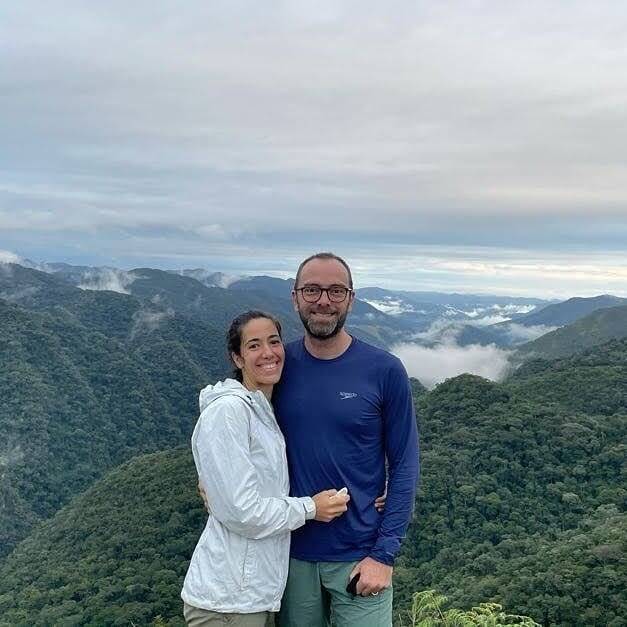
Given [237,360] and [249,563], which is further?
[237,360]

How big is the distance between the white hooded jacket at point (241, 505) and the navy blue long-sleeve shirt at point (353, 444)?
0.17 m

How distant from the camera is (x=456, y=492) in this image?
38.5 meters

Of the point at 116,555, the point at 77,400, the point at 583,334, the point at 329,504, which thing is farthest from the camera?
the point at 583,334

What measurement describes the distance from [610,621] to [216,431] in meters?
22.8

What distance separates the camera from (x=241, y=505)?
3191mm

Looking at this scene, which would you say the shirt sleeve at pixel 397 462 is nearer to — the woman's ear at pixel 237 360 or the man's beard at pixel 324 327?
the man's beard at pixel 324 327

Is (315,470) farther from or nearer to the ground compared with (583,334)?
farther from the ground

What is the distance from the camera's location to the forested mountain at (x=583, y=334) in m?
154

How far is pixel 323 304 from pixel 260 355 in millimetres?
492

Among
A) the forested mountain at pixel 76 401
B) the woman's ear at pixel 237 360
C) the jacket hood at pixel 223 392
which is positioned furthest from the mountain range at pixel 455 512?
the jacket hood at pixel 223 392

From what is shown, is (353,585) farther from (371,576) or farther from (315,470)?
(315,470)

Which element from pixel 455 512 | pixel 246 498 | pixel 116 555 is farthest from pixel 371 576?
pixel 116 555

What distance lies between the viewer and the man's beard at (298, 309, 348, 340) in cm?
368

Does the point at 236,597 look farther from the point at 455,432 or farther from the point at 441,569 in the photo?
the point at 455,432
